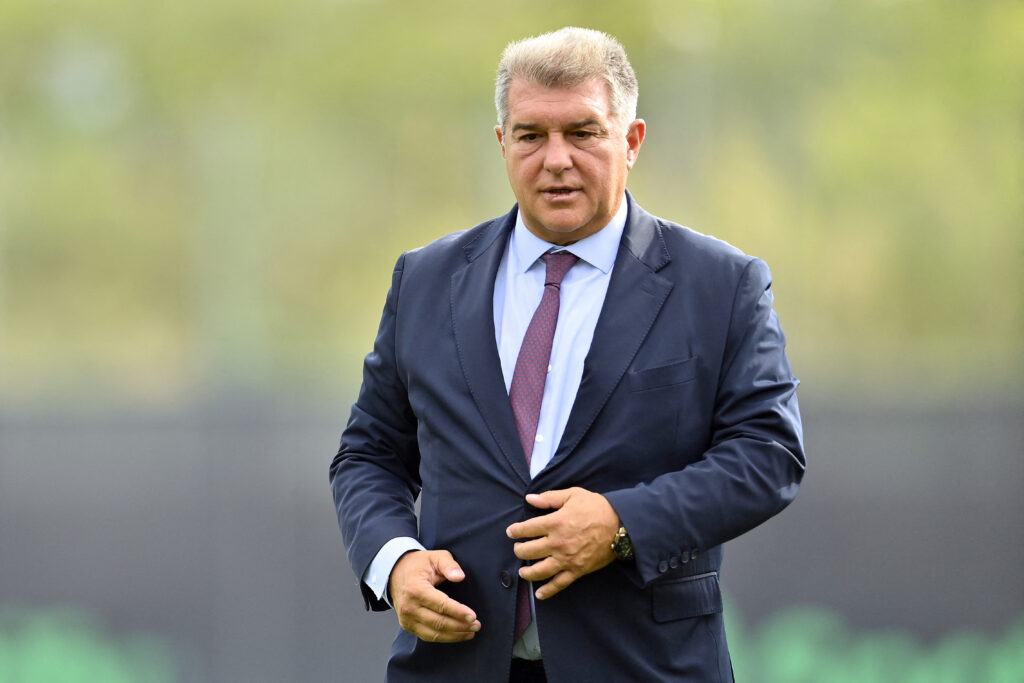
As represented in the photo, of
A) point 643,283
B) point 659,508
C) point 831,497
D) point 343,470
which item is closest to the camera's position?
point 659,508

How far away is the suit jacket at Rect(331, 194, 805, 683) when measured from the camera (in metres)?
1.71

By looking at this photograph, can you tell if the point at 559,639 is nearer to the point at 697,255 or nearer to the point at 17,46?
the point at 697,255

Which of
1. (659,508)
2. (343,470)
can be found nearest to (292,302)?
(343,470)

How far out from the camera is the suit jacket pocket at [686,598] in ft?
5.72

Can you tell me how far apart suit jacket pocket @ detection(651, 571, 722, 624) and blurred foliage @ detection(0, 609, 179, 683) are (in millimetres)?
2358

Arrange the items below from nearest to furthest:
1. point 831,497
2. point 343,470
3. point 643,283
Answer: point 643,283
point 343,470
point 831,497

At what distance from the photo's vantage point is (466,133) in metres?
3.64

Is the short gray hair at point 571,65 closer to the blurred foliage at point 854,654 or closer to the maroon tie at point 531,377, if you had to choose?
the maroon tie at point 531,377

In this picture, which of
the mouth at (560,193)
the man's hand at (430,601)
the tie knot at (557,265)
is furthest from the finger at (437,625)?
the mouth at (560,193)

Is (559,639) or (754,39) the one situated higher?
(754,39)

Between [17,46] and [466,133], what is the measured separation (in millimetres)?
1488

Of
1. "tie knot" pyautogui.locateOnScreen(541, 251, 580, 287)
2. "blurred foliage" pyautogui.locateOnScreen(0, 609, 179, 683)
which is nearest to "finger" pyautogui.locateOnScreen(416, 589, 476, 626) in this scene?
"tie knot" pyautogui.locateOnScreen(541, 251, 580, 287)

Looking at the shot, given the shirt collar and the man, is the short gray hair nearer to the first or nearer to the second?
the man

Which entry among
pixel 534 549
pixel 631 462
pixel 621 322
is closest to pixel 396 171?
pixel 621 322
